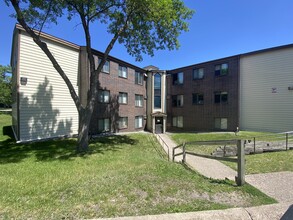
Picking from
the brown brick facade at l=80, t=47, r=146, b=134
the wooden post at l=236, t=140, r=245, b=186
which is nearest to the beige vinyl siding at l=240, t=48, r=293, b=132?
the brown brick facade at l=80, t=47, r=146, b=134

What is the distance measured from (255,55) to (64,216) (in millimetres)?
20801

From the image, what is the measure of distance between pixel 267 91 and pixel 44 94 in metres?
19.8

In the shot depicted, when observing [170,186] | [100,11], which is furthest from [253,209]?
[100,11]

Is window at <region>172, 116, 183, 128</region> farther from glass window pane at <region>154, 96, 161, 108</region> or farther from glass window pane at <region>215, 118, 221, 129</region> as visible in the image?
glass window pane at <region>215, 118, 221, 129</region>

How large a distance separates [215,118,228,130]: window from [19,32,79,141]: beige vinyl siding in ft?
51.5

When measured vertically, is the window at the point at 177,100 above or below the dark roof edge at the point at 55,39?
below

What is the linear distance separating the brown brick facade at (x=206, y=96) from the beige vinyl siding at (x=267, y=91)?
2.87 feet

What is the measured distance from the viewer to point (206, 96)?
2162 cm

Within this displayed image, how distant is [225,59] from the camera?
19.9 meters

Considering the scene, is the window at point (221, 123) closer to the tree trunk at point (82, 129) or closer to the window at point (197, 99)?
the window at point (197, 99)

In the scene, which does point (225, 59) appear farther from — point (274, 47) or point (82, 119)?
point (82, 119)

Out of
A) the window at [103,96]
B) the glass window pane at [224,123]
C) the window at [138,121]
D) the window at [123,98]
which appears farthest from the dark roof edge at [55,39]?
the glass window pane at [224,123]

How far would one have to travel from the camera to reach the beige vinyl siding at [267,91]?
1625 centimetres

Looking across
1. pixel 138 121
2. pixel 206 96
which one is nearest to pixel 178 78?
pixel 206 96
